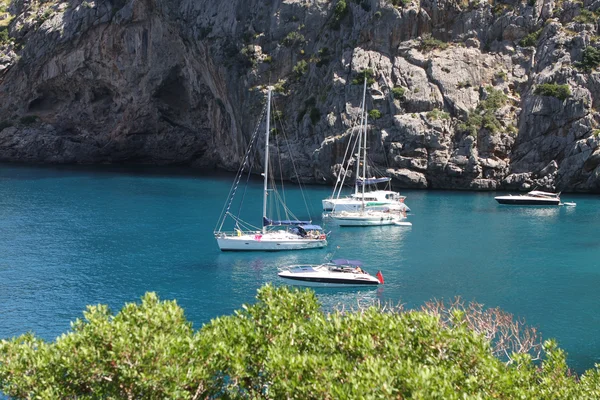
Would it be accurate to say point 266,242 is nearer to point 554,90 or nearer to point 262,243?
point 262,243

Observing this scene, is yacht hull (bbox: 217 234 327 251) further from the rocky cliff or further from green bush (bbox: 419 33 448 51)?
green bush (bbox: 419 33 448 51)

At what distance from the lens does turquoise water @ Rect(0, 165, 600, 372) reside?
4419 centimetres

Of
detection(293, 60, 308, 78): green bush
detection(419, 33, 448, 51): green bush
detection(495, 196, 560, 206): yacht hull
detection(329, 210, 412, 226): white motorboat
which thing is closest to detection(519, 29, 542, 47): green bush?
detection(419, 33, 448, 51): green bush

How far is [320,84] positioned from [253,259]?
5676 cm

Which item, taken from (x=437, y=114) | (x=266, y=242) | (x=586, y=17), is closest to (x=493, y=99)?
(x=437, y=114)

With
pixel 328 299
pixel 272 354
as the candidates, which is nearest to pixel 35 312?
pixel 328 299

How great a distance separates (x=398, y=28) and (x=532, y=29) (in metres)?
19.9

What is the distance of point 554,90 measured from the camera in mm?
95562

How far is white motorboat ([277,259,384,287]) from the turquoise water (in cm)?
84

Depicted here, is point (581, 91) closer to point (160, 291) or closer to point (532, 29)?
point (532, 29)

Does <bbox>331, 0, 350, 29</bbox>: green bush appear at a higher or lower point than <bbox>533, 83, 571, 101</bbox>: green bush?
higher

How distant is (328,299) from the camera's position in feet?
152

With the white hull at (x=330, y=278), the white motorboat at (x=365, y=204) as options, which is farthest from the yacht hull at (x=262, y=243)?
the white motorboat at (x=365, y=204)

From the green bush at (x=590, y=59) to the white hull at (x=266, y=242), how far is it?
182 ft
